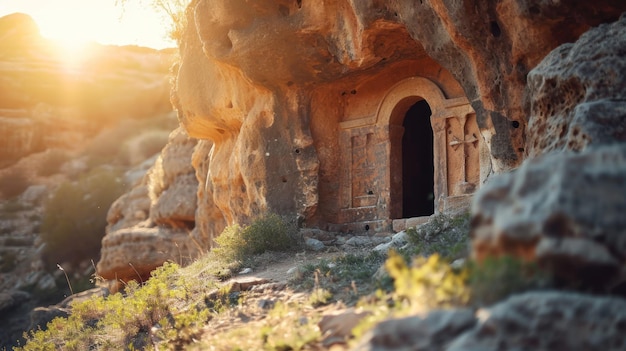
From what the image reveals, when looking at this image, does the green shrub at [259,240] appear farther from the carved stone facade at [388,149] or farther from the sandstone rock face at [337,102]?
the carved stone facade at [388,149]

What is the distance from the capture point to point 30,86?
3369cm

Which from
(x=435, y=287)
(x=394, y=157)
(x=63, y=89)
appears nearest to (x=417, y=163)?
(x=394, y=157)

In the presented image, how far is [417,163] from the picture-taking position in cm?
1313

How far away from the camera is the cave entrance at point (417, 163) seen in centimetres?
1256

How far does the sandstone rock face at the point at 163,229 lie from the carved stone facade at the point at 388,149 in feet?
15.2

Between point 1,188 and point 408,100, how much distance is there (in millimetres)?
23778

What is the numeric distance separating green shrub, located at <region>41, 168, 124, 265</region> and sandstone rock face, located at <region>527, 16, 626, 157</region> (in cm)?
2119

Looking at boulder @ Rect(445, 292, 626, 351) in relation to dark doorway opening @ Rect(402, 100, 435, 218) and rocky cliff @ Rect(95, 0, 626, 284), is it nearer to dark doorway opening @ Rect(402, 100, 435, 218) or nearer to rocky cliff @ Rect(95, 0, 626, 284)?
rocky cliff @ Rect(95, 0, 626, 284)

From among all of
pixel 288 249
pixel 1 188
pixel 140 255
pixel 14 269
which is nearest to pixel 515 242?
pixel 288 249

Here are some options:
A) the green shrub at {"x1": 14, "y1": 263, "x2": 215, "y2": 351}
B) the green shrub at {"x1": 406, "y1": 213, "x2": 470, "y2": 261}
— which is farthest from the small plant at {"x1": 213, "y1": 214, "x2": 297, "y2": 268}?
the green shrub at {"x1": 406, "y1": 213, "x2": 470, "y2": 261}

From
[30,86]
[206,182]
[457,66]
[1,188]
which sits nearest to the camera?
[457,66]

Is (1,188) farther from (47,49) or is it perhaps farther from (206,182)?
(206,182)

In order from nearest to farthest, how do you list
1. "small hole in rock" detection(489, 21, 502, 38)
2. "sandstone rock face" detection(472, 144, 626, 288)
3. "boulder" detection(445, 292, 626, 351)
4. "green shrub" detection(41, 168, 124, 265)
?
"boulder" detection(445, 292, 626, 351), "sandstone rock face" detection(472, 144, 626, 288), "small hole in rock" detection(489, 21, 502, 38), "green shrub" detection(41, 168, 124, 265)

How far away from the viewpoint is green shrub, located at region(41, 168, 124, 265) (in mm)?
24516
